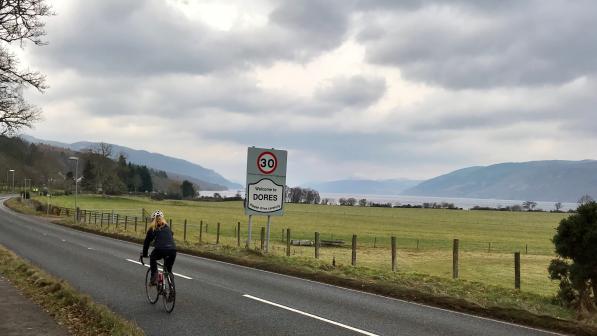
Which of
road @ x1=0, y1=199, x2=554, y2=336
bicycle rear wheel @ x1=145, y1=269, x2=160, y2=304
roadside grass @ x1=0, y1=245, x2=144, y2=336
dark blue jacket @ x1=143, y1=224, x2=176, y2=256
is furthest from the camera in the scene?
bicycle rear wheel @ x1=145, y1=269, x2=160, y2=304

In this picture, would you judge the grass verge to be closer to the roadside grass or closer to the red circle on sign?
the red circle on sign

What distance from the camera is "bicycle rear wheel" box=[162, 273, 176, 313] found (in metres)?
9.66

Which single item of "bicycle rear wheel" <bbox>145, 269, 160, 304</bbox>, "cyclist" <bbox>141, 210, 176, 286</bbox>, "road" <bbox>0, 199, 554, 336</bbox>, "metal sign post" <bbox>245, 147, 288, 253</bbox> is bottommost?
"road" <bbox>0, 199, 554, 336</bbox>

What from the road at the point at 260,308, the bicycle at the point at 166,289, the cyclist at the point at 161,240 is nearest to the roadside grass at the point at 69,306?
the road at the point at 260,308

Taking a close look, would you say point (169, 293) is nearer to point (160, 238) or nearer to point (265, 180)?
point (160, 238)

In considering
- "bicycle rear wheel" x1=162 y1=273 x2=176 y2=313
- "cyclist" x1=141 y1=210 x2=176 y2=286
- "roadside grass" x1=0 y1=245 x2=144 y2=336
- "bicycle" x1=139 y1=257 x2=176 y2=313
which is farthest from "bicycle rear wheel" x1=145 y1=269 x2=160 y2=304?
"roadside grass" x1=0 y1=245 x2=144 y2=336

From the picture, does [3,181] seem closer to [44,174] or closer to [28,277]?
[44,174]

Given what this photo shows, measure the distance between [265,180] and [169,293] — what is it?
13548 mm

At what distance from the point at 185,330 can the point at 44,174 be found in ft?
691

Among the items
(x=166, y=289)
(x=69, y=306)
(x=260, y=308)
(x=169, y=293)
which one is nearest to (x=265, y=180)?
(x=260, y=308)

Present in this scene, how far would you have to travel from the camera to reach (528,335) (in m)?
8.62

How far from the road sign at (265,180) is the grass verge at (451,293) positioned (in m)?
3.61

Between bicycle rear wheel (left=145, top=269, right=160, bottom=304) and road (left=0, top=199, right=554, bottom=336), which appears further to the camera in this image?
bicycle rear wheel (left=145, top=269, right=160, bottom=304)

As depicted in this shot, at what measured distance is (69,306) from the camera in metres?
9.64
